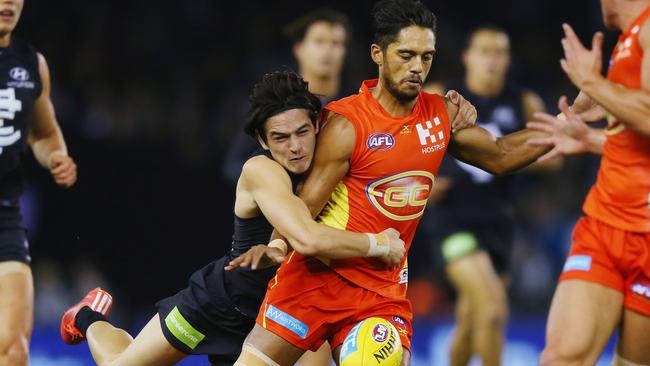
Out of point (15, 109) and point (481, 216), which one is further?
point (481, 216)

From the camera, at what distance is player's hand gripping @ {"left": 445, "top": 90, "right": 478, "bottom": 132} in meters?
6.06

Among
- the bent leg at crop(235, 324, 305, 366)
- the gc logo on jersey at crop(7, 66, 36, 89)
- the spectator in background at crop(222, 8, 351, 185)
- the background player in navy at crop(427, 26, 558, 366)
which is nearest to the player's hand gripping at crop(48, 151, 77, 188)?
the gc logo on jersey at crop(7, 66, 36, 89)

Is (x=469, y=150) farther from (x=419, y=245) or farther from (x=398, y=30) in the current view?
(x=419, y=245)

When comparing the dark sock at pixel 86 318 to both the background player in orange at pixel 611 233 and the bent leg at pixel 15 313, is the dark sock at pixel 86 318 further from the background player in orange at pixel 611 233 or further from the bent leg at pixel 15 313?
the background player in orange at pixel 611 233

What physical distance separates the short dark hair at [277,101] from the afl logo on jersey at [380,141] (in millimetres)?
316

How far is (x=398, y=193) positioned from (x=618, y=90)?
48.5 inches

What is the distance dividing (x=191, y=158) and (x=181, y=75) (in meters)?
1.24

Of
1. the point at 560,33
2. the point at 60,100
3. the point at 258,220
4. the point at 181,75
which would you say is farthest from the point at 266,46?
the point at 258,220

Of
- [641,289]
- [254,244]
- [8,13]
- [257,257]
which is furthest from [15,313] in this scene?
[641,289]

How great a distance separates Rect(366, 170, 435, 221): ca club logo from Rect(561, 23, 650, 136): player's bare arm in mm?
986

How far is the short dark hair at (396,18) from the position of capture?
584 centimetres

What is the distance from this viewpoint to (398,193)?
5891 mm

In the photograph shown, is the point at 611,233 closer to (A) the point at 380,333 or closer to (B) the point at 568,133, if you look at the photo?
(B) the point at 568,133

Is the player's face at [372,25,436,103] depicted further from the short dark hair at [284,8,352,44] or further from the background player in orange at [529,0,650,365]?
the short dark hair at [284,8,352,44]
